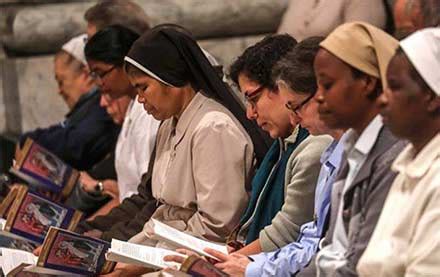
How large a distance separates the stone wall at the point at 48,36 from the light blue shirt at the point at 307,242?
3.59 metres

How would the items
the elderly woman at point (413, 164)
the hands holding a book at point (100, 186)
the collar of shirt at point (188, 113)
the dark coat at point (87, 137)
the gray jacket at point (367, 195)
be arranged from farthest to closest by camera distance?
the dark coat at point (87, 137), the hands holding a book at point (100, 186), the collar of shirt at point (188, 113), the gray jacket at point (367, 195), the elderly woman at point (413, 164)

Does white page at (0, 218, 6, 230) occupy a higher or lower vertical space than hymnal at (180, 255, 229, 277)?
lower

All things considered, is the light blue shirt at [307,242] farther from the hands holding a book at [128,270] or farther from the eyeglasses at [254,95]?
the hands holding a book at [128,270]

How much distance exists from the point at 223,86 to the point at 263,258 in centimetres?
94

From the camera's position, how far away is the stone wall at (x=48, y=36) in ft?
28.1

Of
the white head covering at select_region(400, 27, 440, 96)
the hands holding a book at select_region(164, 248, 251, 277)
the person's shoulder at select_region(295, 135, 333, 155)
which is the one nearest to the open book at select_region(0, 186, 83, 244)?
the hands holding a book at select_region(164, 248, 251, 277)

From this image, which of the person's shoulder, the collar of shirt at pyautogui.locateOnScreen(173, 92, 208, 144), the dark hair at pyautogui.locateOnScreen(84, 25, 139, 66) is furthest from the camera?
the dark hair at pyautogui.locateOnScreen(84, 25, 139, 66)

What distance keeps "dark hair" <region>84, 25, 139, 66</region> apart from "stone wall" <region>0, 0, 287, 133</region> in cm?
189

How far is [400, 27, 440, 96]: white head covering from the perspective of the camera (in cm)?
398

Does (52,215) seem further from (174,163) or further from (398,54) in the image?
(398,54)

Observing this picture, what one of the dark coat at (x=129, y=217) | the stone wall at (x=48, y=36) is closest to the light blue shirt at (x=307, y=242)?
the dark coat at (x=129, y=217)

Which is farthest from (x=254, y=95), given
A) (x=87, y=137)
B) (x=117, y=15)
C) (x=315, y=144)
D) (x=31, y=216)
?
(x=87, y=137)

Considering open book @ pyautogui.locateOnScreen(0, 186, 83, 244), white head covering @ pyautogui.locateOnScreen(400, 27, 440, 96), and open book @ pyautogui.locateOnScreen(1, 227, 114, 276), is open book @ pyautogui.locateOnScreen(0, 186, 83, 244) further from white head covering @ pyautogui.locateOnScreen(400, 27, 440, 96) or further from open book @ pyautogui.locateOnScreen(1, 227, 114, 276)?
white head covering @ pyautogui.locateOnScreen(400, 27, 440, 96)

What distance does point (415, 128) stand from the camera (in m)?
4.03
